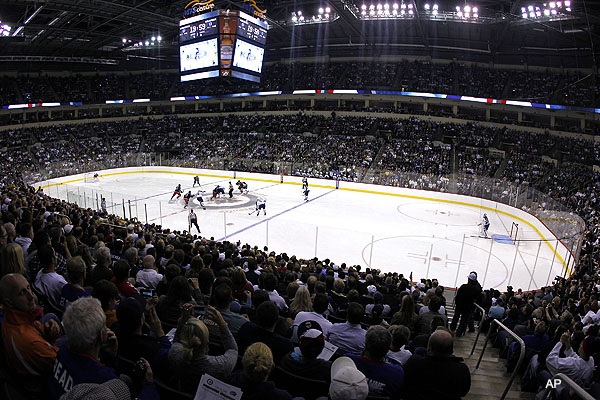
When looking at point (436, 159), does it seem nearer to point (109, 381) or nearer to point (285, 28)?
point (285, 28)

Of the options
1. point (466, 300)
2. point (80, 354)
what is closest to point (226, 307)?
point (80, 354)

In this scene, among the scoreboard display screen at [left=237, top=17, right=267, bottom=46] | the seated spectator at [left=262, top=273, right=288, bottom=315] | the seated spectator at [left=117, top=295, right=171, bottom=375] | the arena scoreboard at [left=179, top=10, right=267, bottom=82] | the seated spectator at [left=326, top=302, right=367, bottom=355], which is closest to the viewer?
the seated spectator at [left=117, top=295, right=171, bottom=375]

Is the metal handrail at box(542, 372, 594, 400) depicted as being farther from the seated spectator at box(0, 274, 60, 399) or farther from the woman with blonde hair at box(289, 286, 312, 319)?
the seated spectator at box(0, 274, 60, 399)

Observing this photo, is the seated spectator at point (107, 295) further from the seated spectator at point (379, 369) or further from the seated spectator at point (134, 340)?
the seated spectator at point (379, 369)

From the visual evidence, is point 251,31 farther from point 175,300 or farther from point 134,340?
point 134,340

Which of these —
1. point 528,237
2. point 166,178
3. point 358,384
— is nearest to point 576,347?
point 358,384

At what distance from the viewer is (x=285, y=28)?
142ft

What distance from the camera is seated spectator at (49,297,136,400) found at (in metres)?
2.31

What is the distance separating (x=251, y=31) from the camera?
2841cm

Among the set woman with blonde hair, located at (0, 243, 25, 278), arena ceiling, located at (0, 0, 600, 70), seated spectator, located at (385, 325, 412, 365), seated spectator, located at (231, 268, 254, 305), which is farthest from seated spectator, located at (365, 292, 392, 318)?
arena ceiling, located at (0, 0, 600, 70)

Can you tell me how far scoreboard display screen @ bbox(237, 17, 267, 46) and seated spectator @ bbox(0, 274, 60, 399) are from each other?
1074 inches

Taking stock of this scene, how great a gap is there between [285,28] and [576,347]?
44.1 meters

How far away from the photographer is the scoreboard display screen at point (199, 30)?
88.2ft

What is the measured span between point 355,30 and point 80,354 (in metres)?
45.0
